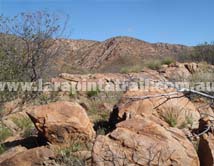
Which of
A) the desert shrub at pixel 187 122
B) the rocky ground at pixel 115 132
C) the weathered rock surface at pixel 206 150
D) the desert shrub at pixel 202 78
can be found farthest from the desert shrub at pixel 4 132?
the desert shrub at pixel 202 78

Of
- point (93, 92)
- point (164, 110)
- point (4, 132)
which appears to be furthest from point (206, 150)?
point (93, 92)

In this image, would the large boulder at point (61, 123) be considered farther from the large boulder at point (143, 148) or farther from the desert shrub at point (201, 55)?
the desert shrub at point (201, 55)

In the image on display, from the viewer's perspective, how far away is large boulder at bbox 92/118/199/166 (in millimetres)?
4648

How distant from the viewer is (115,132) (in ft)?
16.5

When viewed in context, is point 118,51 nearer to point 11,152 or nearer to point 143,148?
point 11,152

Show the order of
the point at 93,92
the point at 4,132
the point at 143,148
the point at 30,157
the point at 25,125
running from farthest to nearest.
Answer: the point at 93,92
the point at 25,125
the point at 4,132
the point at 30,157
the point at 143,148

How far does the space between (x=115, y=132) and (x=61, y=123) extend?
1485mm

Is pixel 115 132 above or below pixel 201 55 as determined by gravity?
below

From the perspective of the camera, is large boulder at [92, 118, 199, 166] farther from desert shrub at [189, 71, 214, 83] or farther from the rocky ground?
desert shrub at [189, 71, 214, 83]

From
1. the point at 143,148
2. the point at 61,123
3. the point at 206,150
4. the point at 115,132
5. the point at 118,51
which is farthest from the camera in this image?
the point at 118,51

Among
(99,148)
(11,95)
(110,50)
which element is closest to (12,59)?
(11,95)

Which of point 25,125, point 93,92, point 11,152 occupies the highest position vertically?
point 93,92

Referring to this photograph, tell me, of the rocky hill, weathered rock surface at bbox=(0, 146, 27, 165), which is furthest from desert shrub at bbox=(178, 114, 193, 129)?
the rocky hill

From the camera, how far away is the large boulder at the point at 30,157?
5.88 metres
